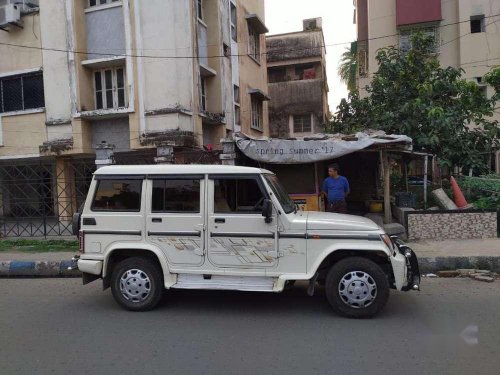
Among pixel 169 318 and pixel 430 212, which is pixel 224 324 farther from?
pixel 430 212

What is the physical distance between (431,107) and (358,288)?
9.28 metres

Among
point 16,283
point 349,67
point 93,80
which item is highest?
point 349,67

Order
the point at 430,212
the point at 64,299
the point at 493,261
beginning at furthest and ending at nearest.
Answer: the point at 430,212, the point at 493,261, the point at 64,299

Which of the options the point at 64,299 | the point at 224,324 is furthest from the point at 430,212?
the point at 64,299

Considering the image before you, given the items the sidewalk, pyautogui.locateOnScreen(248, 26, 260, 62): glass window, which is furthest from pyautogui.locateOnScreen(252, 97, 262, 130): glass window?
the sidewalk

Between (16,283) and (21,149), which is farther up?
(21,149)

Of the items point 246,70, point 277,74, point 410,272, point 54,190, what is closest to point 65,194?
point 54,190

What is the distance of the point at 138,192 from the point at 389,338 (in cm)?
332

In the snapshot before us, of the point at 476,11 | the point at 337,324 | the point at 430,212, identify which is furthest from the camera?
the point at 476,11

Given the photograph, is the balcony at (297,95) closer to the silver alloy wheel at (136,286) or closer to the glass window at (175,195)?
the glass window at (175,195)

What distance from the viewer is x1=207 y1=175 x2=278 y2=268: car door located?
17.5ft

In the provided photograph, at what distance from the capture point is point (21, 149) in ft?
48.4

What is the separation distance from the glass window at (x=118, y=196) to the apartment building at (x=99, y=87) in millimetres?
5441

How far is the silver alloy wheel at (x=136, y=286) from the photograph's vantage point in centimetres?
562
